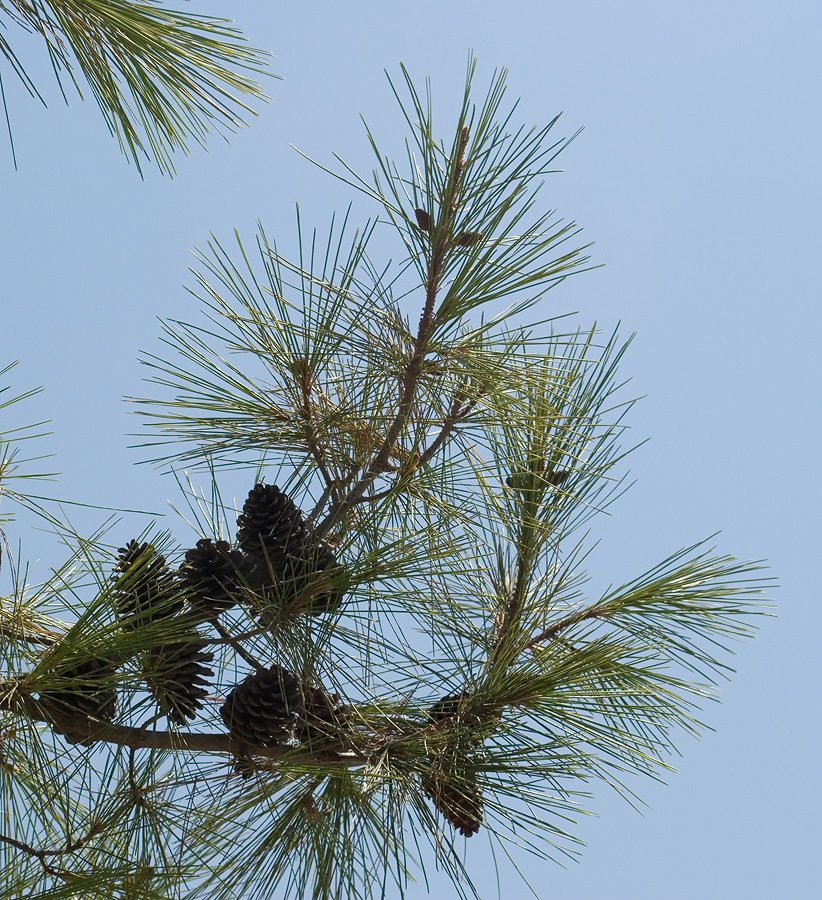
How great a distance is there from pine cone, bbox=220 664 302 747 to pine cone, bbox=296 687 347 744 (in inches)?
1.3

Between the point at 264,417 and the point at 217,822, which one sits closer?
the point at 217,822

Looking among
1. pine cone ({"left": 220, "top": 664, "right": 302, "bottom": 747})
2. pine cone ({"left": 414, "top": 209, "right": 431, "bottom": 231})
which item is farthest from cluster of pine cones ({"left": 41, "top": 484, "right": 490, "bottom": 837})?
pine cone ({"left": 414, "top": 209, "right": 431, "bottom": 231})

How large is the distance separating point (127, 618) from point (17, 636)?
127mm

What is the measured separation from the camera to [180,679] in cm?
108

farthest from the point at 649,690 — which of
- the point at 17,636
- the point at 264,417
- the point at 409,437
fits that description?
the point at 17,636

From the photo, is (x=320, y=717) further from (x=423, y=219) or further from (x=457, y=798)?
(x=423, y=219)

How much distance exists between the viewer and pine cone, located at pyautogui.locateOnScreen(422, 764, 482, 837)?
1.10 meters

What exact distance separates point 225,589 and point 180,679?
0.30ft

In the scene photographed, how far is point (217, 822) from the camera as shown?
1.10 metres

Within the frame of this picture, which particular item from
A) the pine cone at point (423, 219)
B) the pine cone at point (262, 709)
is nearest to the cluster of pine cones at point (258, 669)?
the pine cone at point (262, 709)

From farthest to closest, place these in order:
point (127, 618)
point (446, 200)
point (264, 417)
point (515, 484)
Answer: point (515, 484) → point (264, 417) → point (446, 200) → point (127, 618)

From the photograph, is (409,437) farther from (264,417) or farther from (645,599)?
(645,599)

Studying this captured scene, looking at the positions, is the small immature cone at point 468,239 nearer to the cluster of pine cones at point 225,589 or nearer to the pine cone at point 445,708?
the cluster of pine cones at point 225,589

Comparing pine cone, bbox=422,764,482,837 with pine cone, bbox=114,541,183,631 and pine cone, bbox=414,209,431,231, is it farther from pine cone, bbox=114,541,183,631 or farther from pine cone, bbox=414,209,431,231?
pine cone, bbox=414,209,431,231
